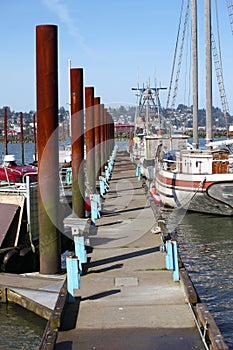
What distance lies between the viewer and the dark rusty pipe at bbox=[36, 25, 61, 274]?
A: 41.4 ft

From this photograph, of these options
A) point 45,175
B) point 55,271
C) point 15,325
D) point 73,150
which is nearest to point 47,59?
point 45,175

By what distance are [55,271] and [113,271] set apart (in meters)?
1.32

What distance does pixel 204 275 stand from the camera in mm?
17109

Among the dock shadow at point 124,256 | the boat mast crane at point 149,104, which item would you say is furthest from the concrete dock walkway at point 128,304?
the boat mast crane at point 149,104

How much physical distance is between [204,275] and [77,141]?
23.1 feet

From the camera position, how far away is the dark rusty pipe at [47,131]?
41.4ft

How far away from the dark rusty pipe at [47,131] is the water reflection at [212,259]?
4.28 m

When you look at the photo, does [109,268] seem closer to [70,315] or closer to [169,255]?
[169,255]

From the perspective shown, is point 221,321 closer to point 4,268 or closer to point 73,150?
point 4,268

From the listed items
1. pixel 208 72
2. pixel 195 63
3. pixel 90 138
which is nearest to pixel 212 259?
pixel 90 138

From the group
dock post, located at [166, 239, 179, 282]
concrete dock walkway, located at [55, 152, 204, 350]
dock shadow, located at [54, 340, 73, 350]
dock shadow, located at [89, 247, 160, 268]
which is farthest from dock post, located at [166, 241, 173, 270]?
dock shadow, located at [54, 340, 73, 350]

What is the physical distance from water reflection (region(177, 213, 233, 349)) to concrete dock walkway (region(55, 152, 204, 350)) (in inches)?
63.9

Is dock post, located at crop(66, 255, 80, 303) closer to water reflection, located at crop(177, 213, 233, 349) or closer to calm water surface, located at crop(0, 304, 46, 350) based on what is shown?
calm water surface, located at crop(0, 304, 46, 350)

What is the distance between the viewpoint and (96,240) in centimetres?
1720
